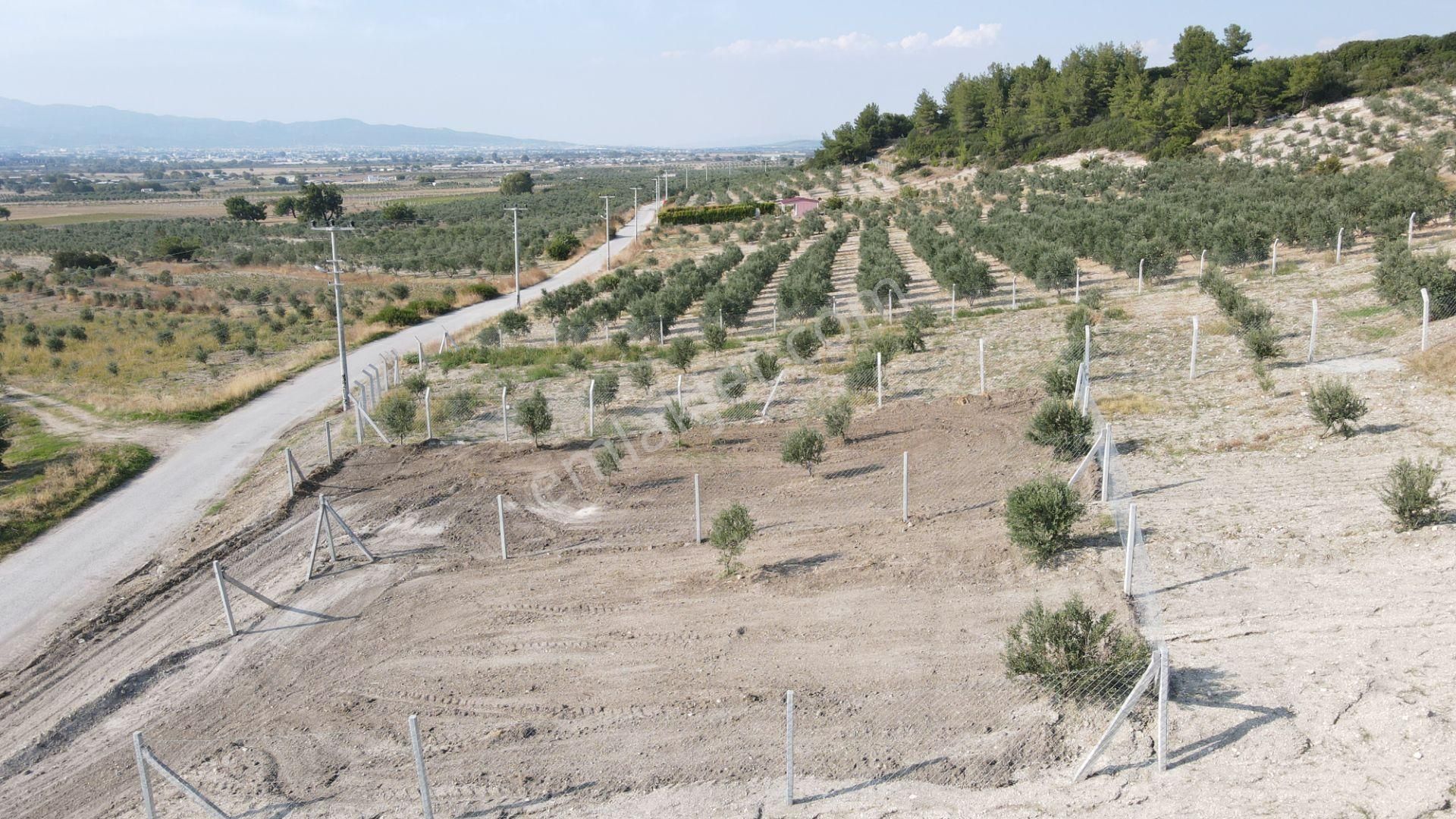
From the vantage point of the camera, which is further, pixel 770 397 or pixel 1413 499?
pixel 770 397

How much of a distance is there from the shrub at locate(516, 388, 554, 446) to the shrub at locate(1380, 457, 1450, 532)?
1374 centimetres

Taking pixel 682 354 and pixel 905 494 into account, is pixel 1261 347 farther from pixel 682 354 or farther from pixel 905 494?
pixel 682 354

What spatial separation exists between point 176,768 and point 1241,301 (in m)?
20.2

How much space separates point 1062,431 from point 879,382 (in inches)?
176

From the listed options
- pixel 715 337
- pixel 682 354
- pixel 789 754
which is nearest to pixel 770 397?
pixel 682 354

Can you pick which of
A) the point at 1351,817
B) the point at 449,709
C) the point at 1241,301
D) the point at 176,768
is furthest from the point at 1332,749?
the point at 1241,301

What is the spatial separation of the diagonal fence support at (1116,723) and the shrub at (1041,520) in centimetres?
370

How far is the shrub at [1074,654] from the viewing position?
870 centimetres

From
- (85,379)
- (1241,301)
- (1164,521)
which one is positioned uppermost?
(1241,301)

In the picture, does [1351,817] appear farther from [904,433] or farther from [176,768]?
[904,433]

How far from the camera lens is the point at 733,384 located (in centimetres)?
2191

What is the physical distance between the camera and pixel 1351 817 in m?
6.80

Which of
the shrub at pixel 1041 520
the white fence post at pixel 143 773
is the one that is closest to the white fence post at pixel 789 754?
the shrub at pixel 1041 520

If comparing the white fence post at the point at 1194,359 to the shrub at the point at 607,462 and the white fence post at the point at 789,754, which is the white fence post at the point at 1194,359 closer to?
the shrub at the point at 607,462
